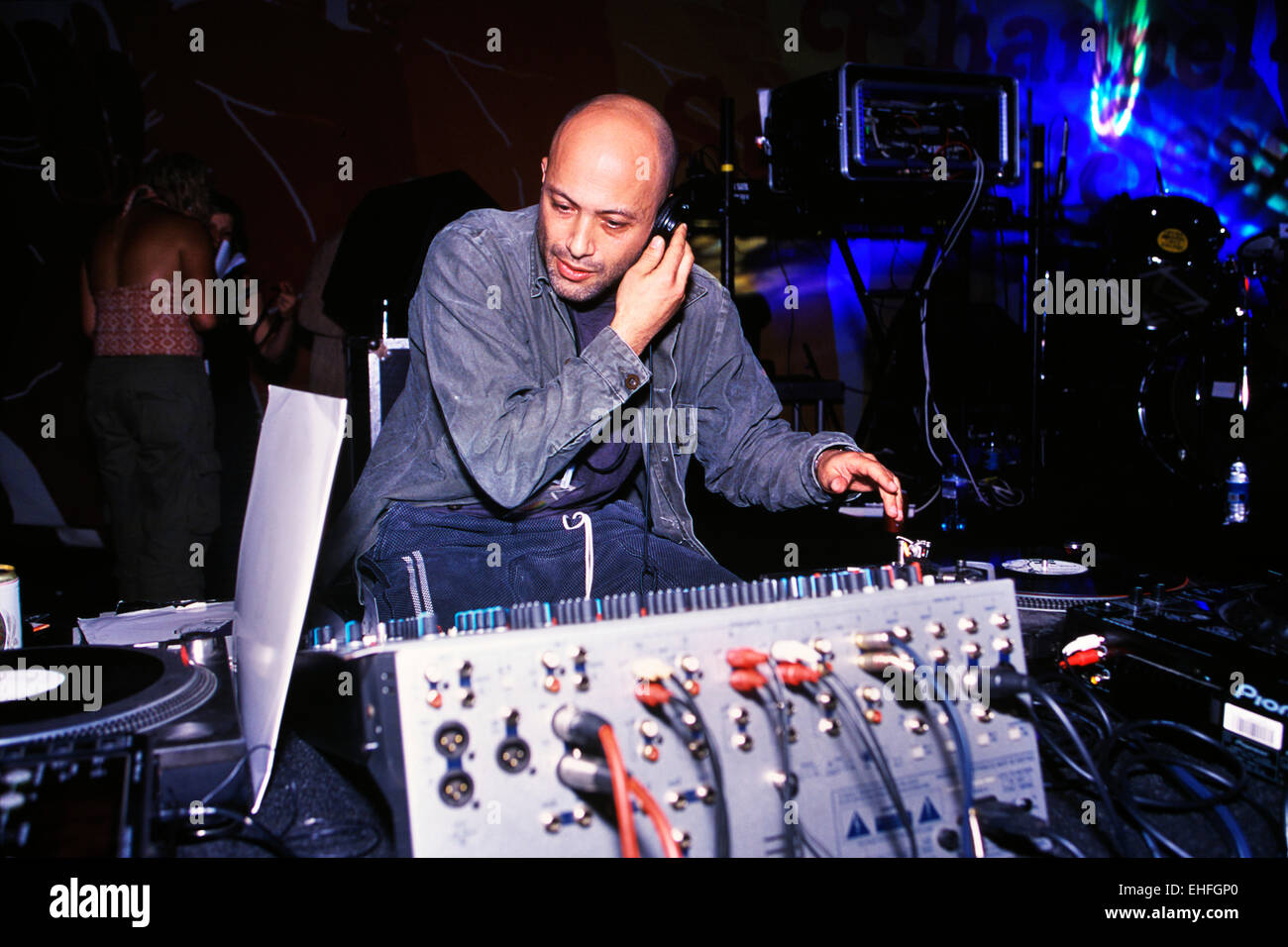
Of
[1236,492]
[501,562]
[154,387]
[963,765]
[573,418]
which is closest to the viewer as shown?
[963,765]

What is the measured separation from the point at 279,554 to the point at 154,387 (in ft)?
8.80

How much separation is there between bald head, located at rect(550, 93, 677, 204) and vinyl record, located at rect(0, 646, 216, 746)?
0.93 metres

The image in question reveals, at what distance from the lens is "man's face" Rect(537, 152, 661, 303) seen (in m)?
1.41

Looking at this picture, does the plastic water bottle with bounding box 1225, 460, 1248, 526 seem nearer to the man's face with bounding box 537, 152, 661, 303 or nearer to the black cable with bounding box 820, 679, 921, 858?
the man's face with bounding box 537, 152, 661, 303

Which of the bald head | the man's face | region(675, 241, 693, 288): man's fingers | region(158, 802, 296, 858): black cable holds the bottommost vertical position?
region(158, 802, 296, 858): black cable

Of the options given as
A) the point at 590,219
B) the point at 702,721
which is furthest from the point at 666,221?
the point at 702,721

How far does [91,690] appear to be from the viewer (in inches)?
35.9

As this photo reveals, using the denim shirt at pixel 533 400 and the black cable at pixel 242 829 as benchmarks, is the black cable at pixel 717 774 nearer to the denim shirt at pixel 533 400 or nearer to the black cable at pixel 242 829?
the black cable at pixel 242 829

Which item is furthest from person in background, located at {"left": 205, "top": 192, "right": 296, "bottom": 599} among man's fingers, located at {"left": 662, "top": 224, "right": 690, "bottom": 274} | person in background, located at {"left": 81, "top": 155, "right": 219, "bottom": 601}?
man's fingers, located at {"left": 662, "top": 224, "right": 690, "bottom": 274}

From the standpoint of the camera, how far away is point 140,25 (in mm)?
4461

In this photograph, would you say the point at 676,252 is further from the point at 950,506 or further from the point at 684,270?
the point at 950,506

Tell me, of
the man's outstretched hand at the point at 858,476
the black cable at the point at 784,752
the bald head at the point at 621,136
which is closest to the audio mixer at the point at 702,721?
the black cable at the point at 784,752
